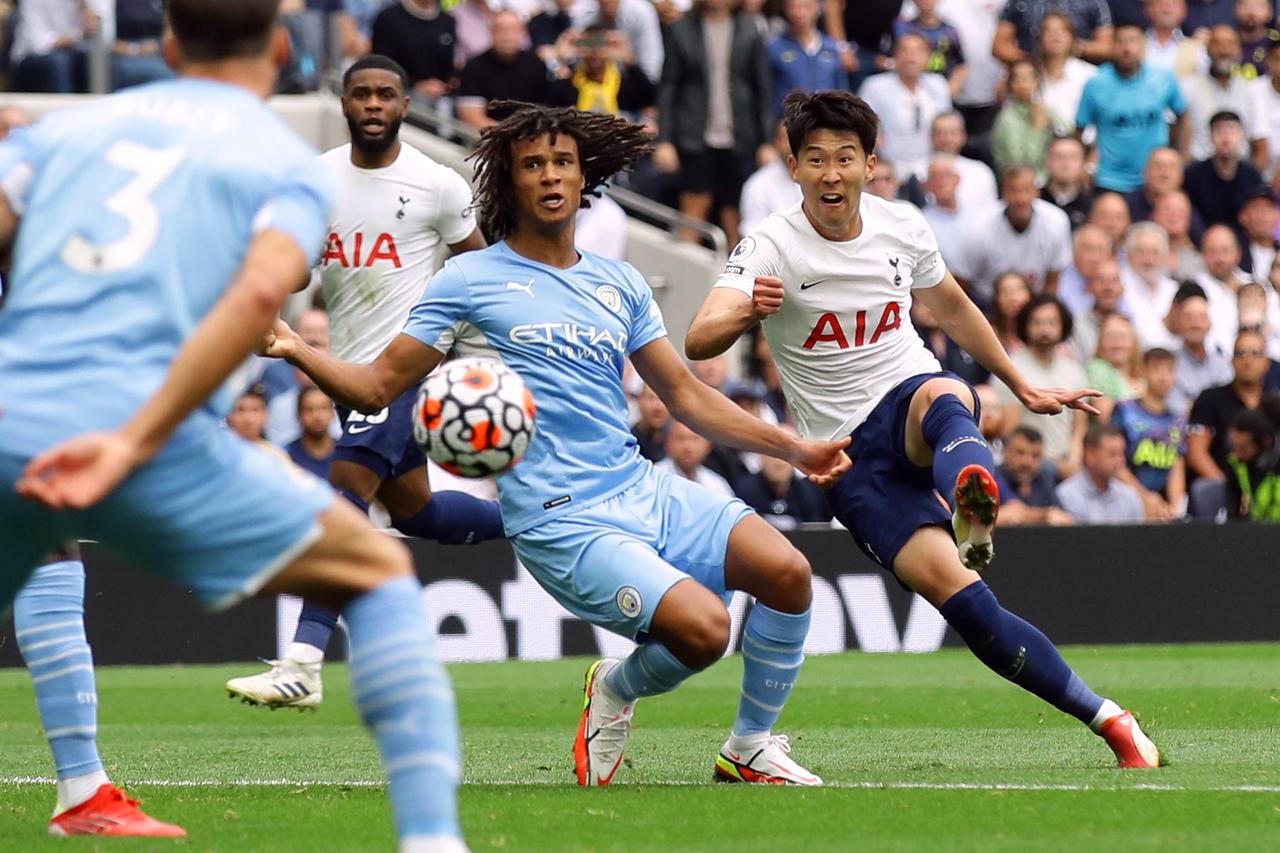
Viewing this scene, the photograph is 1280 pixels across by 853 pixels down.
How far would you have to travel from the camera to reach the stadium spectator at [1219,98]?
17.9 metres

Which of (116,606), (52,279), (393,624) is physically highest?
(52,279)

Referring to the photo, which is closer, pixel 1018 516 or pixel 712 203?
pixel 1018 516

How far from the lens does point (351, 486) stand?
30.0 feet

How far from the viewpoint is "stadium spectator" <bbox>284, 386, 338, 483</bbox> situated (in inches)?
512

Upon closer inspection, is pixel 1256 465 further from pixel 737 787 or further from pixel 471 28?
pixel 737 787

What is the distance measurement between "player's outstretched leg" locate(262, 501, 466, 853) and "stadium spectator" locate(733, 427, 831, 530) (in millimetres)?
9917

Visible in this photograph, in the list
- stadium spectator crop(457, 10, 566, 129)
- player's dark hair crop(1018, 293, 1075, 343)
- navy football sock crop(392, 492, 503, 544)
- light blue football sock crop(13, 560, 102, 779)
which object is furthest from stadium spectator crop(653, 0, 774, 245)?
light blue football sock crop(13, 560, 102, 779)

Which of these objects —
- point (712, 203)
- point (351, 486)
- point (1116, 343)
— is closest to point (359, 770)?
point (351, 486)

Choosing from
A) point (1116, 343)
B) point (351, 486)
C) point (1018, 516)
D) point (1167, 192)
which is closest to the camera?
point (351, 486)

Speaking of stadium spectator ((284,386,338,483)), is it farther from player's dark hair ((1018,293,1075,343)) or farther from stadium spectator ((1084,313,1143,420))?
stadium spectator ((1084,313,1143,420))

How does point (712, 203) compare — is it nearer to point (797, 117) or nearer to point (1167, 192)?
point (1167, 192)

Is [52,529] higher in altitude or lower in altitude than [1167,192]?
higher

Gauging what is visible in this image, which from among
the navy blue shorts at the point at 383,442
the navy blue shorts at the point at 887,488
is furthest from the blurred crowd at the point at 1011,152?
the navy blue shorts at the point at 887,488

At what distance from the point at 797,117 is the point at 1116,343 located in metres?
8.29
